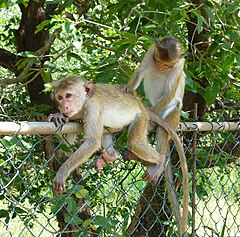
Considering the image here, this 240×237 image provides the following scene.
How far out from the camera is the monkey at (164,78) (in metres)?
4.46

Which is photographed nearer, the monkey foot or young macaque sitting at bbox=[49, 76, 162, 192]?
young macaque sitting at bbox=[49, 76, 162, 192]

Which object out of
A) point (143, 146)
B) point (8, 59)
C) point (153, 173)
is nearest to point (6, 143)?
point (143, 146)

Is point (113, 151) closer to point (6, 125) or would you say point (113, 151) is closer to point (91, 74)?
point (6, 125)

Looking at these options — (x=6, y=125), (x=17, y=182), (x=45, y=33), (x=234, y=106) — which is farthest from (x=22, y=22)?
(x=6, y=125)

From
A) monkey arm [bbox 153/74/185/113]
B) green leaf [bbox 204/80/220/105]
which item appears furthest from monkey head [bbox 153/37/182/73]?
green leaf [bbox 204/80/220/105]

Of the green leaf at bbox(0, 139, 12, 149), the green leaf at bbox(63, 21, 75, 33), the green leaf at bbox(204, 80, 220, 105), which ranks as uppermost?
Result: the green leaf at bbox(63, 21, 75, 33)

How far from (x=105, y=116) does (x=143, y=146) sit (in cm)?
30

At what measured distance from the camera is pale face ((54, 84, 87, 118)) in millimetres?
3166

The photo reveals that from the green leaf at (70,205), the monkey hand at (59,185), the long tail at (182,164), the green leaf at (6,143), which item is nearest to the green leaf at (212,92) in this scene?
the long tail at (182,164)

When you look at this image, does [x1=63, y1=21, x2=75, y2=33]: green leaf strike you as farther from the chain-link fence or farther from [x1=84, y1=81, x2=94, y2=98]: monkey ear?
the chain-link fence

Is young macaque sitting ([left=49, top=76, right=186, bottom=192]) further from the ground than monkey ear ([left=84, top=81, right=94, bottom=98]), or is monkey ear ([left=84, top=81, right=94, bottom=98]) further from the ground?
monkey ear ([left=84, top=81, right=94, bottom=98])

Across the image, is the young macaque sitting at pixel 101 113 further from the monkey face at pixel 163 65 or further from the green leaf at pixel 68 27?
the monkey face at pixel 163 65

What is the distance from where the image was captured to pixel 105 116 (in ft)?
10.9

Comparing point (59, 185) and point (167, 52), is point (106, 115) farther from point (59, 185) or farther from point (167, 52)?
point (167, 52)
